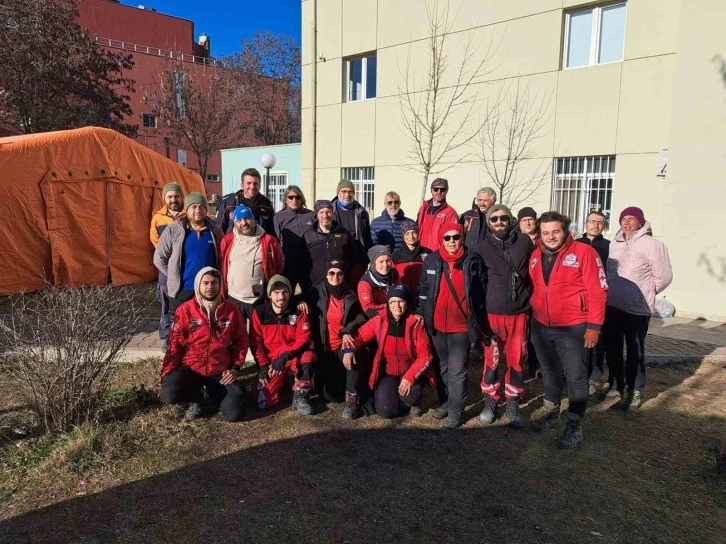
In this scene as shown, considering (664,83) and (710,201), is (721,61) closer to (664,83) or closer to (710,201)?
(664,83)

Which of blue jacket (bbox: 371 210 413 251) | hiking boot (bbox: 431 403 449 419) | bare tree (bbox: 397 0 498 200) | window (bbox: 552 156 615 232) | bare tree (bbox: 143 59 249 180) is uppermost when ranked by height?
bare tree (bbox: 143 59 249 180)

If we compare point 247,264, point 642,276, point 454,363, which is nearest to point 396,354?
point 454,363

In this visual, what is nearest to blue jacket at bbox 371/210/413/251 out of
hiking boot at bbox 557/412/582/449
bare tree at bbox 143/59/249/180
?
hiking boot at bbox 557/412/582/449

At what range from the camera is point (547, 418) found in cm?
407

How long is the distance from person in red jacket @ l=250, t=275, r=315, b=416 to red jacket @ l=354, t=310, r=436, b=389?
531 millimetres

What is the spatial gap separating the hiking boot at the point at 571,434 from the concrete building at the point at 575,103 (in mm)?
5561

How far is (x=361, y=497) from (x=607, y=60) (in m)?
9.73

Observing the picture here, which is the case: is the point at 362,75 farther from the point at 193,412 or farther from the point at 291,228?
the point at 193,412

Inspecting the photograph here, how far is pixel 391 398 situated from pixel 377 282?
1.01 meters

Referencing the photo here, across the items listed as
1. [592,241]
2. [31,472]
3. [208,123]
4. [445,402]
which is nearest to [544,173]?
[592,241]

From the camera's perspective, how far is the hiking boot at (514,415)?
4086mm

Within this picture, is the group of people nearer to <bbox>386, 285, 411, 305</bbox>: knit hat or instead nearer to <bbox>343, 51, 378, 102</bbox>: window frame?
<bbox>386, 285, 411, 305</bbox>: knit hat

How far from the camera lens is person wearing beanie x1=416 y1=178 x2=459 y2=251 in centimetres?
578

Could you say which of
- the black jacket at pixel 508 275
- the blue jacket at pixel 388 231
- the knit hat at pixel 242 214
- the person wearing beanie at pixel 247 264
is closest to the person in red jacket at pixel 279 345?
the person wearing beanie at pixel 247 264
